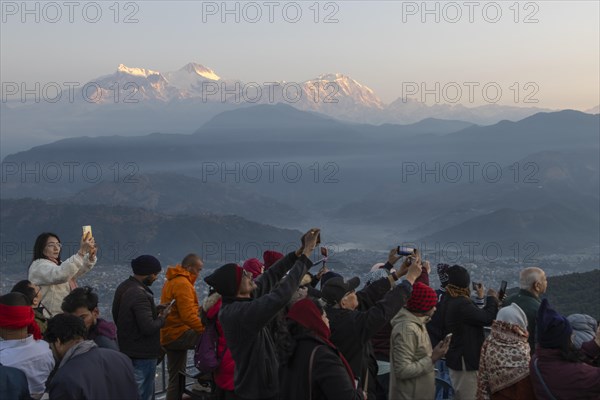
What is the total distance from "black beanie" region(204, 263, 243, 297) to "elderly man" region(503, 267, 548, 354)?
290 cm

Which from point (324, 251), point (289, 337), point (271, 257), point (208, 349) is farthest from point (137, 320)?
point (289, 337)

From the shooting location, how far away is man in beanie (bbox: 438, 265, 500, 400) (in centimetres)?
656

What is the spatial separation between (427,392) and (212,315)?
2.06 m

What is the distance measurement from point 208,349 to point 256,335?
149 centimetres

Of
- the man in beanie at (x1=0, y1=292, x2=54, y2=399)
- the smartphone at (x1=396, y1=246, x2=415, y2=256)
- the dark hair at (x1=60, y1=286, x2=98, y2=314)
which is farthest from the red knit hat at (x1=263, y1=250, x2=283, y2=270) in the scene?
the man in beanie at (x1=0, y1=292, x2=54, y2=399)

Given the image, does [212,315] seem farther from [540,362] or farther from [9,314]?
[540,362]

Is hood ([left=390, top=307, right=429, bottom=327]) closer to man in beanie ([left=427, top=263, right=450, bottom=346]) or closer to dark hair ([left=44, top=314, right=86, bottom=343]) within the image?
man in beanie ([left=427, top=263, right=450, bottom=346])

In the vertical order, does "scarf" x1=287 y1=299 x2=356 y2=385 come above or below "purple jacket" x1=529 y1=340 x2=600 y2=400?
above

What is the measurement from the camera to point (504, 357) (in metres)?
5.21

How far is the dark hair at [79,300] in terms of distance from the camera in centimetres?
557

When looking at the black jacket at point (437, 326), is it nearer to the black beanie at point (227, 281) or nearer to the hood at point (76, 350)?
the black beanie at point (227, 281)

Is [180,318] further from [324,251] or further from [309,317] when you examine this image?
[309,317]

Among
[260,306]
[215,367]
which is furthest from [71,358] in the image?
[215,367]

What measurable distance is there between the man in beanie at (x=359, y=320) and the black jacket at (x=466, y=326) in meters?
1.22
